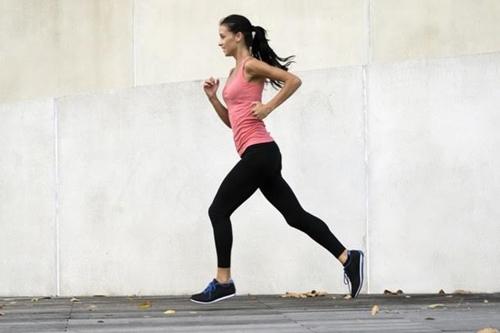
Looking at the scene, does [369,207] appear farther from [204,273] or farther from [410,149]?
[204,273]

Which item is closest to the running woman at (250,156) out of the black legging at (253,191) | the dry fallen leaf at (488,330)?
the black legging at (253,191)

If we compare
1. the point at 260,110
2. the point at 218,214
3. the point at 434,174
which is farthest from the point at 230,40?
the point at 434,174

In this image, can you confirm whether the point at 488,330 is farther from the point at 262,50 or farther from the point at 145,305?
the point at 145,305

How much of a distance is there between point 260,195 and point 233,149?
17.1 inches

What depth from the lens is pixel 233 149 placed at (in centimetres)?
1022

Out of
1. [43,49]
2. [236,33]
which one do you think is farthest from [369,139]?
[43,49]

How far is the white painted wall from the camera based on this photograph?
9719 mm

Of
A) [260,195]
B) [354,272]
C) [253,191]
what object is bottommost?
[354,272]

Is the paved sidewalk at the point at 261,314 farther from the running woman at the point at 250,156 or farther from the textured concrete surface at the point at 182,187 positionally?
the textured concrete surface at the point at 182,187

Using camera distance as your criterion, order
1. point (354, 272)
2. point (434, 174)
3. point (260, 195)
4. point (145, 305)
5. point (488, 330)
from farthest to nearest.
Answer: point (260, 195) → point (434, 174) → point (145, 305) → point (354, 272) → point (488, 330)

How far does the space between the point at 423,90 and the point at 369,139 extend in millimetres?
569

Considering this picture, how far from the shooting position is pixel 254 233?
33.2 feet

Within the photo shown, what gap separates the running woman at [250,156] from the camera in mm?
7551

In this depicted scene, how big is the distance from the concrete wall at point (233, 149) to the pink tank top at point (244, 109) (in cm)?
240
